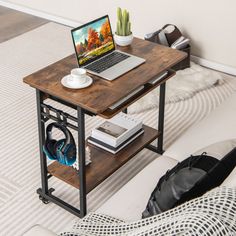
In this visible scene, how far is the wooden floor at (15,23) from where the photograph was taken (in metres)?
4.77

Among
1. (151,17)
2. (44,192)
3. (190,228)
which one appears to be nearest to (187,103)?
(151,17)

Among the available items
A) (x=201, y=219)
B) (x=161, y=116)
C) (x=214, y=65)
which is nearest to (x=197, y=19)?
(x=214, y=65)

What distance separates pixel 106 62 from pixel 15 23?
2.71 metres

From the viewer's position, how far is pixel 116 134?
8.82 feet

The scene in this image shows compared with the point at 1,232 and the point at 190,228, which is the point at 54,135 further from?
the point at 190,228

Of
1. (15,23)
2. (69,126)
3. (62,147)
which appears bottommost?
(15,23)

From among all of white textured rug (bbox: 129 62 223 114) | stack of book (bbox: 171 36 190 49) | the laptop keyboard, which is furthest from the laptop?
stack of book (bbox: 171 36 190 49)

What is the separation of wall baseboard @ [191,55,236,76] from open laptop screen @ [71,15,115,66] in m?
1.61

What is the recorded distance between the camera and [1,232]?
2484 millimetres

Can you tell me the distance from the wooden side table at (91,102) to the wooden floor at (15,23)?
2.27 metres

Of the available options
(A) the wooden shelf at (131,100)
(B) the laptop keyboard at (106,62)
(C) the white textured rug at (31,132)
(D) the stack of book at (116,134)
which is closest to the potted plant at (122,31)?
(B) the laptop keyboard at (106,62)

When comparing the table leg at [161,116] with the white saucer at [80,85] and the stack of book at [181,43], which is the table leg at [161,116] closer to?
the white saucer at [80,85]

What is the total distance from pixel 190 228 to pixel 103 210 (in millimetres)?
703

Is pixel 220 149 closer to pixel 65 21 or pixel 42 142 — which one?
pixel 42 142
